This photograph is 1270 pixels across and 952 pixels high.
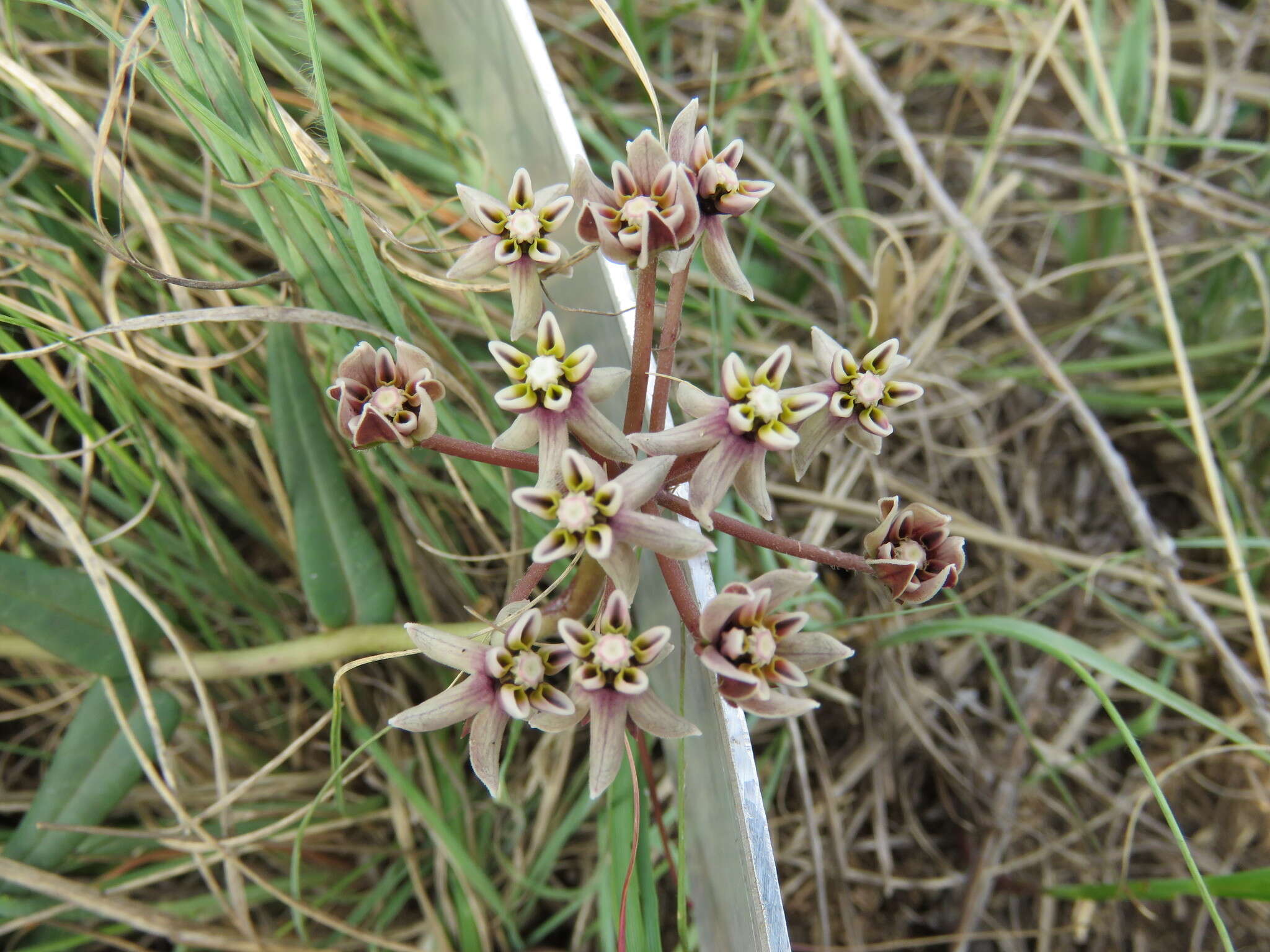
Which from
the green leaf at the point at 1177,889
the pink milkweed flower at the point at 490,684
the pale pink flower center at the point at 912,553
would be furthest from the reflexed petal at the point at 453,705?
the green leaf at the point at 1177,889

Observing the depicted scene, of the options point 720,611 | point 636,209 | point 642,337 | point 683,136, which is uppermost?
point 683,136

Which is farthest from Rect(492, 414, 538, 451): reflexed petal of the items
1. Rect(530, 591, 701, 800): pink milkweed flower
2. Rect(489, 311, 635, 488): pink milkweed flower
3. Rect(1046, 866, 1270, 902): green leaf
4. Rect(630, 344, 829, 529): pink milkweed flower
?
Rect(1046, 866, 1270, 902): green leaf

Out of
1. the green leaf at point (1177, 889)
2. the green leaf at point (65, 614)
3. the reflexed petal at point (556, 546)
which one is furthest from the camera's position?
the green leaf at point (65, 614)

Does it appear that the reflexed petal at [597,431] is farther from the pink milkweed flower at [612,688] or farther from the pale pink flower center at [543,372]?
the pink milkweed flower at [612,688]

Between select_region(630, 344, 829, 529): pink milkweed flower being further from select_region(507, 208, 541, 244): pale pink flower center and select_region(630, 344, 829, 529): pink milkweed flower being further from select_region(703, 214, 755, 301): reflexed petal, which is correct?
select_region(507, 208, 541, 244): pale pink flower center

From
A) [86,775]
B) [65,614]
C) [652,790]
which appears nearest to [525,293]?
[652,790]

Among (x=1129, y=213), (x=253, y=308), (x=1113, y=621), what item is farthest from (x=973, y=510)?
(x=253, y=308)

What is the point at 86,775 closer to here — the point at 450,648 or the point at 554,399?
the point at 450,648

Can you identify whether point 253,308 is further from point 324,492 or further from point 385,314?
point 324,492
